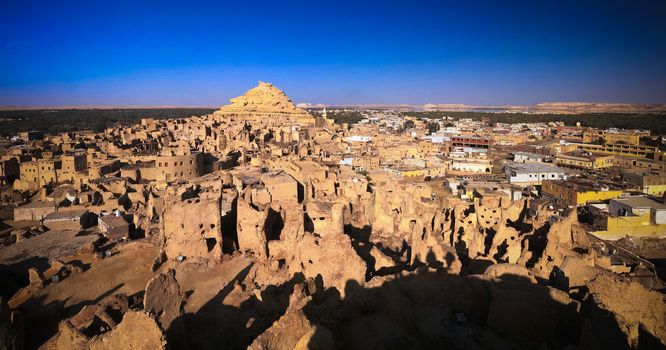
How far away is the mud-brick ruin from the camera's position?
9.11m

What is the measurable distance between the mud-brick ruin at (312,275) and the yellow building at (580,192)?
7.45 m

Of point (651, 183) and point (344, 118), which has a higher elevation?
point (344, 118)

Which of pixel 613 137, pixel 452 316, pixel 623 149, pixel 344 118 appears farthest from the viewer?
pixel 344 118

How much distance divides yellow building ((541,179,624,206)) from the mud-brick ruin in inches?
293

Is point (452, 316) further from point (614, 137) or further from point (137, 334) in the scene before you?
point (614, 137)

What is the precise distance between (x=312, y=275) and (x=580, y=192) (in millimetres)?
27090

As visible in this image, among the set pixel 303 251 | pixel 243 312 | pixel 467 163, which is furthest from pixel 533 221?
pixel 467 163

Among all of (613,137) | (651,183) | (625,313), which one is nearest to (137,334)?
(625,313)

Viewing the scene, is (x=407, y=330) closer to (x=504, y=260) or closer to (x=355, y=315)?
(x=355, y=315)

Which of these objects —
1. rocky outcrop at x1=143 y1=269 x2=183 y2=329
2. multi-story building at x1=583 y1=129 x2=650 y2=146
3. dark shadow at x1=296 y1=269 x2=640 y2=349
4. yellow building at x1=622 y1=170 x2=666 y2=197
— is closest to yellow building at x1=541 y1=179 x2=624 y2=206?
yellow building at x1=622 y1=170 x2=666 y2=197

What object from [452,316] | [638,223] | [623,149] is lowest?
[638,223]

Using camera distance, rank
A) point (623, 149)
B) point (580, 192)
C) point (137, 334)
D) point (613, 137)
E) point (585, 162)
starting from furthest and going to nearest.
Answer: point (613, 137), point (623, 149), point (585, 162), point (580, 192), point (137, 334)

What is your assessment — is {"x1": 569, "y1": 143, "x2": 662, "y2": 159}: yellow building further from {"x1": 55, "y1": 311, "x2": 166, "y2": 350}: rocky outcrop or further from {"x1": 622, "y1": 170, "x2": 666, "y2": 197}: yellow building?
{"x1": 55, "y1": 311, "x2": 166, "y2": 350}: rocky outcrop

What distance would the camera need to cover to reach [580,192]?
31.9m
